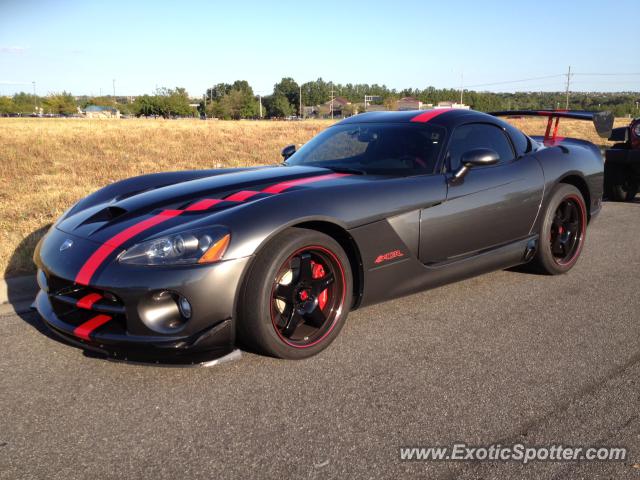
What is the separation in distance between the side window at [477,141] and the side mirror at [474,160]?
0.27 feet

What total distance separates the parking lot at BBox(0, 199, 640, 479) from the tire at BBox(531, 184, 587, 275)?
84 cm

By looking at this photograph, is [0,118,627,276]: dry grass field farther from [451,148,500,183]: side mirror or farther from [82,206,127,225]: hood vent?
[451,148,500,183]: side mirror

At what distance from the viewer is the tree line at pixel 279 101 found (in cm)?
8225

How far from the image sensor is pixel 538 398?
277cm

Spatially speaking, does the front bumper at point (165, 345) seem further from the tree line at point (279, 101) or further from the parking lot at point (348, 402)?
the tree line at point (279, 101)

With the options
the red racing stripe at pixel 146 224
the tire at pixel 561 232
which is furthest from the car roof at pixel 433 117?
the red racing stripe at pixel 146 224

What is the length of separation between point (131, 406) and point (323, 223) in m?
1.35

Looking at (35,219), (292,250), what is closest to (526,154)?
(292,250)

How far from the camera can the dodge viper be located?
9.23 ft

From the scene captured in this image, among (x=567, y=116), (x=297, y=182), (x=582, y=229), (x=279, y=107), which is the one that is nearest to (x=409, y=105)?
(x=567, y=116)

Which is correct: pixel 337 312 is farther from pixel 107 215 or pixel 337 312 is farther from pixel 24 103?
pixel 24 103

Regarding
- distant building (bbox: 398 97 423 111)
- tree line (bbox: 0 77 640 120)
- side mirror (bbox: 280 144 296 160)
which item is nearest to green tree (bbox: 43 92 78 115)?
tree line (bbox: 0 77 640 120)

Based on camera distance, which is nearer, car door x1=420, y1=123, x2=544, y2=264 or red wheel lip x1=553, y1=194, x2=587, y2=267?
car door x1=420, y1=123, x2=544, y2=264

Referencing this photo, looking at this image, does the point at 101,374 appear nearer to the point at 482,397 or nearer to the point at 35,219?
the point at 482,397
